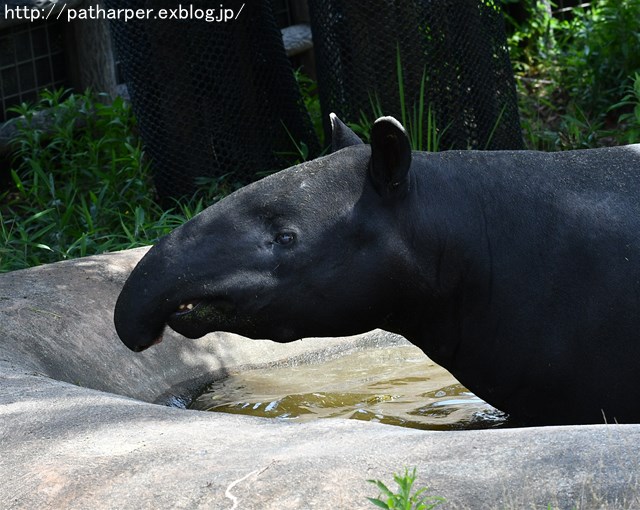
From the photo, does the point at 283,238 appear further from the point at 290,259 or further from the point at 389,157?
the point at 389,157

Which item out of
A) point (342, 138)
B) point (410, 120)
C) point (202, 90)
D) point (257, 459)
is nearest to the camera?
point (257, 459)

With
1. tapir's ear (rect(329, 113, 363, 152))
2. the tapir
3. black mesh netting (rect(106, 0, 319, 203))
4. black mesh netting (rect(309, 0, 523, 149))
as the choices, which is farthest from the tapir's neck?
black mesh netting (rect(106, 0, 319, 203))

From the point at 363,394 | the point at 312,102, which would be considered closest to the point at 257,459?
the point at 363,394

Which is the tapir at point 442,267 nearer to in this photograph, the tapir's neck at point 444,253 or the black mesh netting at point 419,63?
the tapir's neck at point 444,253

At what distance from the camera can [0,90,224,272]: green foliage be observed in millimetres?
7234

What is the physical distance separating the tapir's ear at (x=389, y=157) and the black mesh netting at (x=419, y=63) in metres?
4.03

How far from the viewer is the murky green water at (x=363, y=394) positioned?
4965mm

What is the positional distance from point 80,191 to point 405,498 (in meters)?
6.41

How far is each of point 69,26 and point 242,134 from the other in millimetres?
2387

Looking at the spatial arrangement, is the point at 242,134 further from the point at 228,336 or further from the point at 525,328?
the point at 525,328

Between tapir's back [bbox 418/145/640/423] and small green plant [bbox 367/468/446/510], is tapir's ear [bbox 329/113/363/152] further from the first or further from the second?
small green plant [bbox 367/468/446/510]

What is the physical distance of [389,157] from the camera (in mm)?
3930

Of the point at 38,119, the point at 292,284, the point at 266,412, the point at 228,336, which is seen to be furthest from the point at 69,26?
the point at 292,284

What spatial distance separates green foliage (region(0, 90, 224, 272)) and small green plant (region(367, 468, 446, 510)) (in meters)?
4.56
